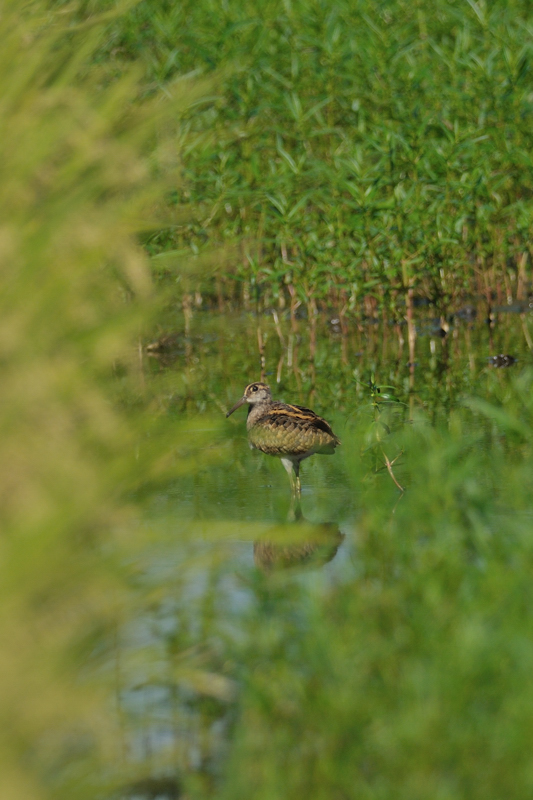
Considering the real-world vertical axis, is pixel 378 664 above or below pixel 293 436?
above

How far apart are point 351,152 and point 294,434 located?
531cm

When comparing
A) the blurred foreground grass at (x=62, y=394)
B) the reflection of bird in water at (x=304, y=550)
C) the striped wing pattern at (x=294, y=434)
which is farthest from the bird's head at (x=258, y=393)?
the blurred foreground grass at (x=62, y=394)

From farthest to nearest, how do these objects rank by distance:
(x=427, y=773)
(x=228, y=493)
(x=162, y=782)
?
(x=228, y=493) < (x=162, y=782) < (x=427, y=773)

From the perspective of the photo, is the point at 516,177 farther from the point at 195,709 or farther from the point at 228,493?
the point at 195,709

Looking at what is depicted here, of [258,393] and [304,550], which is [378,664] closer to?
[304,550]

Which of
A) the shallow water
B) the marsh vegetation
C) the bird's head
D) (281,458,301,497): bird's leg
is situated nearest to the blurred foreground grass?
the marsh vegetation

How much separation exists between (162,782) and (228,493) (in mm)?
2971

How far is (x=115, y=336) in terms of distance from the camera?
2.88 m

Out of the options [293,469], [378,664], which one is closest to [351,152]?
[293,469]

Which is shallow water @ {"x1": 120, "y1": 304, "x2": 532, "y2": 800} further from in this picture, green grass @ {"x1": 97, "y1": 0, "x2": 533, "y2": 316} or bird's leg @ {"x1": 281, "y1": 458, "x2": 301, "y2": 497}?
green grass @ {"x1": 97, "y1": 0, "x2": 533, "y2": 316}

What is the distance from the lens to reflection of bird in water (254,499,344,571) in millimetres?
5133

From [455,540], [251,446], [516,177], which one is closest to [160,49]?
[516,177]

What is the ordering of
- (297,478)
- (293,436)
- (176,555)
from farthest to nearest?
(297,478) < (293,436) < (176,555)

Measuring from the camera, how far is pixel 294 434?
6.35 meters
